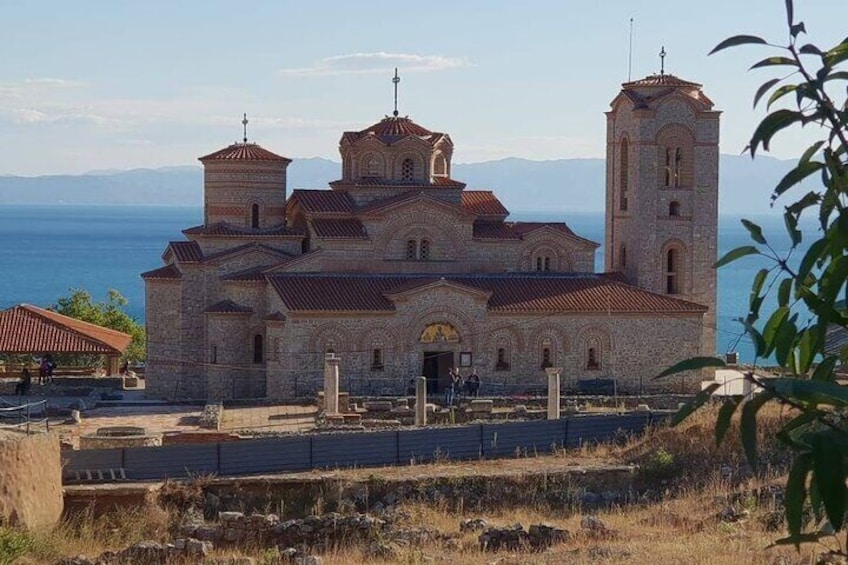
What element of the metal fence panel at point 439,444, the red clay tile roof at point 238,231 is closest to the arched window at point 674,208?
the red clay tile roof at point 238,231

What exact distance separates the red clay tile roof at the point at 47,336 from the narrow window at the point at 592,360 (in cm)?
1104

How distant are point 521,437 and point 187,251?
14102mm

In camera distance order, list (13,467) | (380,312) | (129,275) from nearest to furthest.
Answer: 1. (13,467)
2. (380,312)
3. (129,275)

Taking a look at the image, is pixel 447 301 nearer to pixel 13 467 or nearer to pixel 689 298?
pixel 689 298

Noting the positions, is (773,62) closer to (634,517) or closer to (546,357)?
(634,517)

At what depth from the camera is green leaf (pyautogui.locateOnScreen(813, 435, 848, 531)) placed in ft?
13.1

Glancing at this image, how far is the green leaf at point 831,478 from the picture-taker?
4004 mm

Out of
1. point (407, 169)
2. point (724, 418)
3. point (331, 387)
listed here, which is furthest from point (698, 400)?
point (407, 169)

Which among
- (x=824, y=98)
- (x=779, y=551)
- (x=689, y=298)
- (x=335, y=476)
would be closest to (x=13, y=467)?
(x=335, y=476)

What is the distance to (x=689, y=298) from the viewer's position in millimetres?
33312

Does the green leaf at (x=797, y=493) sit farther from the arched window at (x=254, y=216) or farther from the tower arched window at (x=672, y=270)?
the tower arched window at (x=672, y=270)

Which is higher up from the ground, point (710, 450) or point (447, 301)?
point (447, 301)

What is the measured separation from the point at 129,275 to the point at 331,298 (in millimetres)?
128181

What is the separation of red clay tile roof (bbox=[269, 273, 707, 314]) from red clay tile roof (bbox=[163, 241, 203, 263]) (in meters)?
2.38
